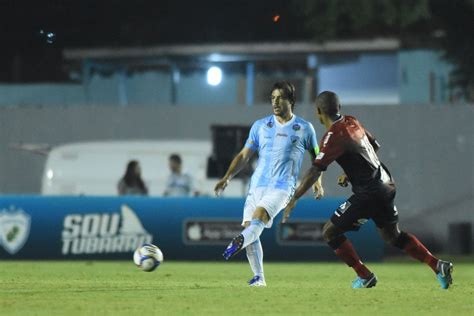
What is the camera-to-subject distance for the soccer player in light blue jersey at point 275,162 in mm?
14148

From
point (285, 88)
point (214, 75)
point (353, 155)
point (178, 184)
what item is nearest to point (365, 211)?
point (353, 155)

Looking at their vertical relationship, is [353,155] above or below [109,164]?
above

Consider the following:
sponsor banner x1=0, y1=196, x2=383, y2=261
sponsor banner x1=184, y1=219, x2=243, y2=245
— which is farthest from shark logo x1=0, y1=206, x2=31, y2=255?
sponsor banner x1=184, y1=219, x2=243, y2=245

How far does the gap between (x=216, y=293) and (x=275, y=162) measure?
1.59 metres

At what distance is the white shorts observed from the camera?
14141 mm

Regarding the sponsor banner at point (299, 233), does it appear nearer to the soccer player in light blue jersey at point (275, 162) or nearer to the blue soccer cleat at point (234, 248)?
the soccer player in light blue jersey at point (275, 162)

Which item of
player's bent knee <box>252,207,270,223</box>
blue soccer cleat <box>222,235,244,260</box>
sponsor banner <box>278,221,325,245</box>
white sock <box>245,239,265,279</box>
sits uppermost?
player's bent knee <box>252,207,270,223</box>

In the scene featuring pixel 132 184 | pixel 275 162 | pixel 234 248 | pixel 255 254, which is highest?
pixel 275 162

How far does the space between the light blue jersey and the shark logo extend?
893 cm

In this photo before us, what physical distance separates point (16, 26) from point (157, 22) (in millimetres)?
4661

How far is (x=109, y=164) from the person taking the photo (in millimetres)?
27156

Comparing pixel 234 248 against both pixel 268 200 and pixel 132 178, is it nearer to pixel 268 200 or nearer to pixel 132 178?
pixel 268 200

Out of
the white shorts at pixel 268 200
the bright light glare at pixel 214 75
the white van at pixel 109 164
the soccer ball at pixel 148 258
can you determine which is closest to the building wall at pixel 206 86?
the bright light glare at pixel 214 75

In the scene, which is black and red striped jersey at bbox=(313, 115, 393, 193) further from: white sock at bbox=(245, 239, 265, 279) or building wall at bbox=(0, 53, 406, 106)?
building wall at bbox=(0, 53, 406, 106)
